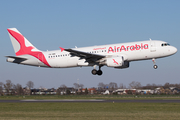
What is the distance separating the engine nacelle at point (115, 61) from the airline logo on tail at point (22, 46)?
1254 cm

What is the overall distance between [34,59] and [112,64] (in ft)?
47.5

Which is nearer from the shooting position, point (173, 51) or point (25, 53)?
point (173, 51)

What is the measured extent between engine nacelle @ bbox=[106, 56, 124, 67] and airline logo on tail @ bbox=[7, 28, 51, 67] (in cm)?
1254

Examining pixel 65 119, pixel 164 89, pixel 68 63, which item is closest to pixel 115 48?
pixel 68 63

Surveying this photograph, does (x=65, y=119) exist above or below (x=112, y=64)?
below

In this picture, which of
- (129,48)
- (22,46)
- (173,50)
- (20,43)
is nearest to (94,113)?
(129,48)

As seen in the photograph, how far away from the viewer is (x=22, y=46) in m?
50.6

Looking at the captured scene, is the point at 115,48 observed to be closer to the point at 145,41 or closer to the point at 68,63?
the point at 145,41

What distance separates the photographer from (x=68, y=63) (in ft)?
151

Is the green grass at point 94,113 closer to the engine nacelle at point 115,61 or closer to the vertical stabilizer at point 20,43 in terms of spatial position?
the engine nacelle at point 115,61

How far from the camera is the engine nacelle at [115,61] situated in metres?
41.5

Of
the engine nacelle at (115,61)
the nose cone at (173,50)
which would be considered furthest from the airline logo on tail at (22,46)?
the nose cone at (173,50)

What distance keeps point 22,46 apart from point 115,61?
18831 mm

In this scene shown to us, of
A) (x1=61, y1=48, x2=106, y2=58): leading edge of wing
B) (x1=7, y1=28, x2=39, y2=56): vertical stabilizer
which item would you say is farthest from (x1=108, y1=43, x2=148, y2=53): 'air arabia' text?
(x1=7, y1=28, x2=39, y2=56): vertical stabilizer
